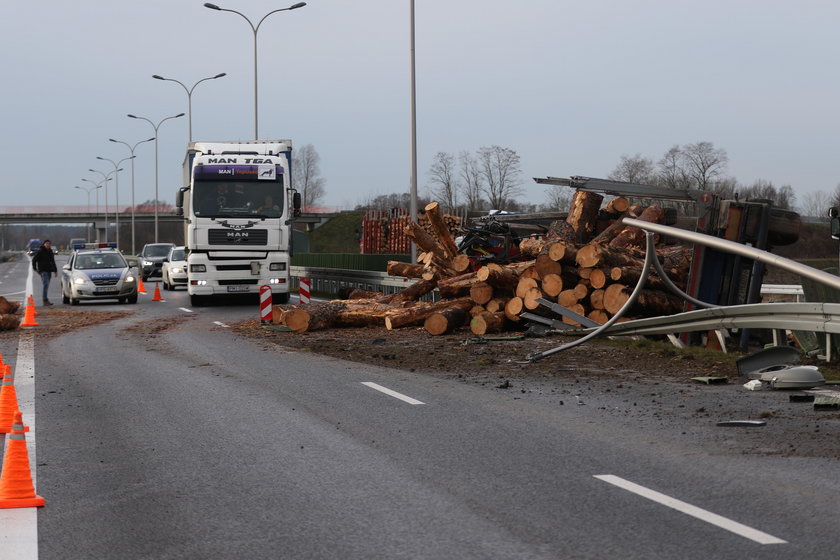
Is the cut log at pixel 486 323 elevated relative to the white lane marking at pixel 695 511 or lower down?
lower down

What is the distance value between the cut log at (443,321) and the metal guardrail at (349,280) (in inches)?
270

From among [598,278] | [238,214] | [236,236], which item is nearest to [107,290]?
[236,236]

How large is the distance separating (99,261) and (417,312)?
1564cm

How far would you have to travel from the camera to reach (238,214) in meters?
25.8

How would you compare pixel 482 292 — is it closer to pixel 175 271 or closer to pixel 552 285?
pixel 552 285

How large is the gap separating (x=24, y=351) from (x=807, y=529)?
1367 cm

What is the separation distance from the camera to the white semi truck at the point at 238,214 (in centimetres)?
2556

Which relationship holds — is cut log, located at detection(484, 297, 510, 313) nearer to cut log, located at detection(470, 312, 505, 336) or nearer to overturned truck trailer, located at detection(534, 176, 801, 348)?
cut log, located at detection(470, 312, 505, 336)

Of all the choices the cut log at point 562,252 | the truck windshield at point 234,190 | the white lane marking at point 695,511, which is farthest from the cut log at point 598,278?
the truck windshield at point 234,190

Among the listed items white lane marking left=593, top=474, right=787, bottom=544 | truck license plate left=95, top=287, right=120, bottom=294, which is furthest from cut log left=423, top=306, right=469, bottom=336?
truck license plate left=95, top=287, right=120, bottom=294

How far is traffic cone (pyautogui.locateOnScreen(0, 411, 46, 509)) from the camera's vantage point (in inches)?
242

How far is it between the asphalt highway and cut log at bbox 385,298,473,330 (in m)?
7.02

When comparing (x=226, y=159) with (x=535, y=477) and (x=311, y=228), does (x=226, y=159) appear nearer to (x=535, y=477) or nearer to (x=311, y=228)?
(x=535, y=477)

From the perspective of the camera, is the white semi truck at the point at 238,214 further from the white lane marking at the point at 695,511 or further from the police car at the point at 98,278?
the white lane marking at the point at 695,511
